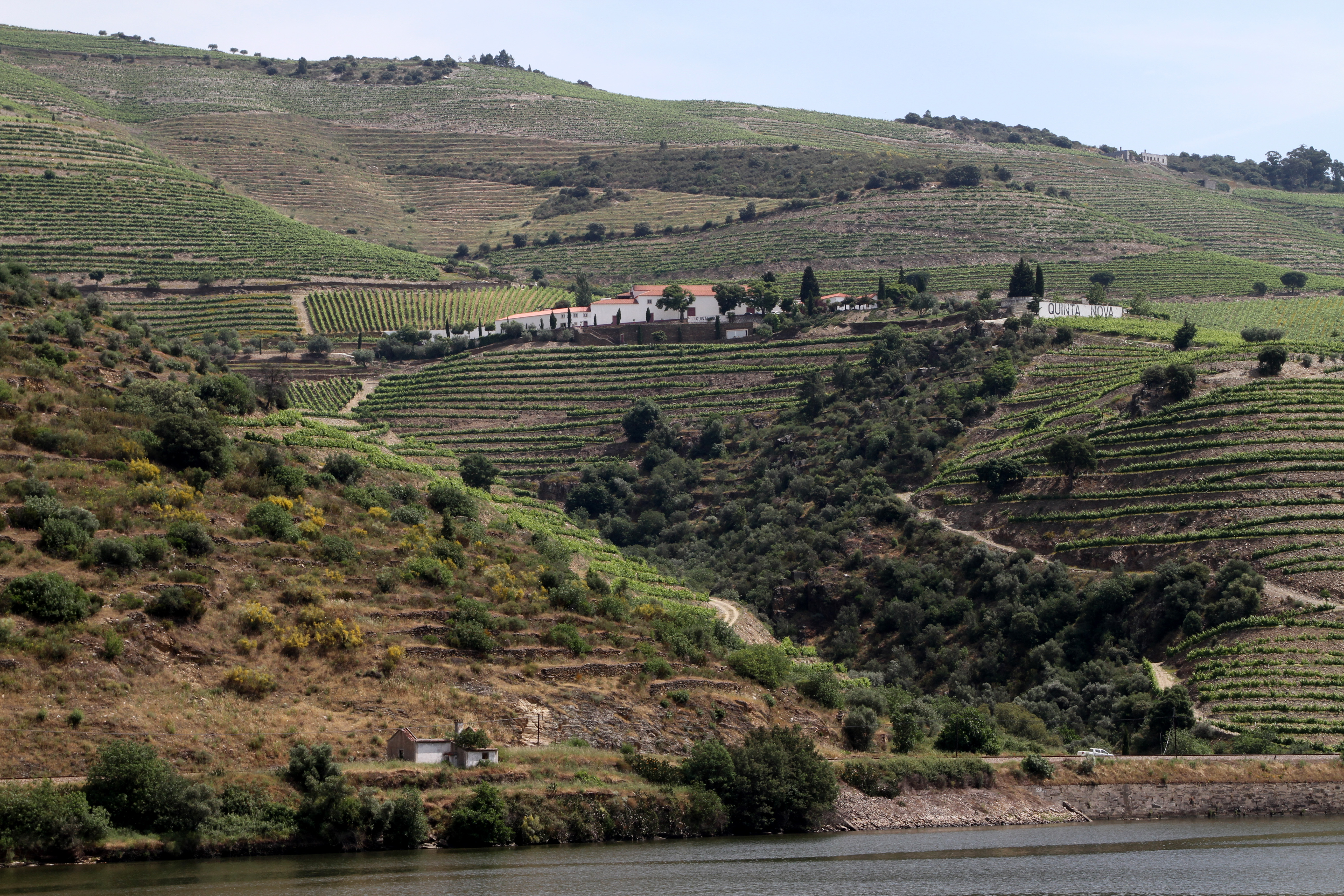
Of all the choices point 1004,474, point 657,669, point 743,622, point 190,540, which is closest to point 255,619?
point 190,540

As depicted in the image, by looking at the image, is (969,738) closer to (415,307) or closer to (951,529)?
(951,529)

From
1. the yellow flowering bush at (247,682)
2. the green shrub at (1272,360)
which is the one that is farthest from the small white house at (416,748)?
the green shrub at (1272,360)

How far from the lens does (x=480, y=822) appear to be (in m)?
39.8

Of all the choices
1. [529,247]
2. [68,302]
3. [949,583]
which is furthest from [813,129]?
[68,302]

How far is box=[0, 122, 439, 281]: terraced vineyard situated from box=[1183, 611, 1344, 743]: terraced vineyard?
77.7m

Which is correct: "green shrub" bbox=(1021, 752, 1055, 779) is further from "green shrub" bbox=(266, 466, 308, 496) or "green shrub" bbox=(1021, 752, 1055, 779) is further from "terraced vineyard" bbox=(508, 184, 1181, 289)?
"terraced vineyard" bbox=(508, 184, 1181, 289)

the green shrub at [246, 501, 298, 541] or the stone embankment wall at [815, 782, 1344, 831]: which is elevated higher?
the green shrub at [246, 501, 298, 541]

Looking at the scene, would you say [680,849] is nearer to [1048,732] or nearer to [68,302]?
[1048,732]

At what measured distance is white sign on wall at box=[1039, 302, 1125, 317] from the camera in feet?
335

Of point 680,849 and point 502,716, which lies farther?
point 502,716

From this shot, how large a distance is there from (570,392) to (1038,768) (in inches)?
2156

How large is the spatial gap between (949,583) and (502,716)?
3350cm

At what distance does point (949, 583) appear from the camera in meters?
73.5

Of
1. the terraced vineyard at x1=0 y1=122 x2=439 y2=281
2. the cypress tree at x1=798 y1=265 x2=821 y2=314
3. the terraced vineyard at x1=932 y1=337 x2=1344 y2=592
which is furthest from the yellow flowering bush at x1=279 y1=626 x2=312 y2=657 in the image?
the terraced vineyard at x1=0 y1=122 x2=439 y2=281
